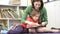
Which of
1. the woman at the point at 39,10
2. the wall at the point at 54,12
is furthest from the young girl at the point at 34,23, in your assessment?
the wall at the point at 54,12

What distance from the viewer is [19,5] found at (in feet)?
6.26

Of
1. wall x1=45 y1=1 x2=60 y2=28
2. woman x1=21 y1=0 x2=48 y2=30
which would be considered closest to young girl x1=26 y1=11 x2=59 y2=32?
woman x1=21 y1=0 x2=48 y2=30

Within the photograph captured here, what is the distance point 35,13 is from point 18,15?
0.43 m

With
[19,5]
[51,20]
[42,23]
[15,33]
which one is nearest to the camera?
[15,33]

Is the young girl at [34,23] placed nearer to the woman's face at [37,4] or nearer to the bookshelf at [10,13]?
the woman's face at [37,4]

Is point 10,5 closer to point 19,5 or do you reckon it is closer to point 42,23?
point 19,5

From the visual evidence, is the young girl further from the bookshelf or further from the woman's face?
the bookshelf

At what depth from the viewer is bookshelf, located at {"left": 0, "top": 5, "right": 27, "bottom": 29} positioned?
182 cm

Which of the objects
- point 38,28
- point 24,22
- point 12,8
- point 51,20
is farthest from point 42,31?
point 12,8

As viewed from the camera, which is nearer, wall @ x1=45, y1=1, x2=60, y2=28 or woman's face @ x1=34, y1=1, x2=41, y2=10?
woman's face @ x1=34, y1=1, x2=41, y2=10

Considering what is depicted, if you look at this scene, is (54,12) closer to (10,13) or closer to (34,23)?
(34,23)

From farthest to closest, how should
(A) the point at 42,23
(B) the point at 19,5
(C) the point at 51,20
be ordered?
(B) the point at 19,5 < (C) the point at 51,20 < (A) the point at 42,23

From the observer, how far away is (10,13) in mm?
1847

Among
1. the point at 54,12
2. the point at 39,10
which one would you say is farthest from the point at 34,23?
the point at 54,12
